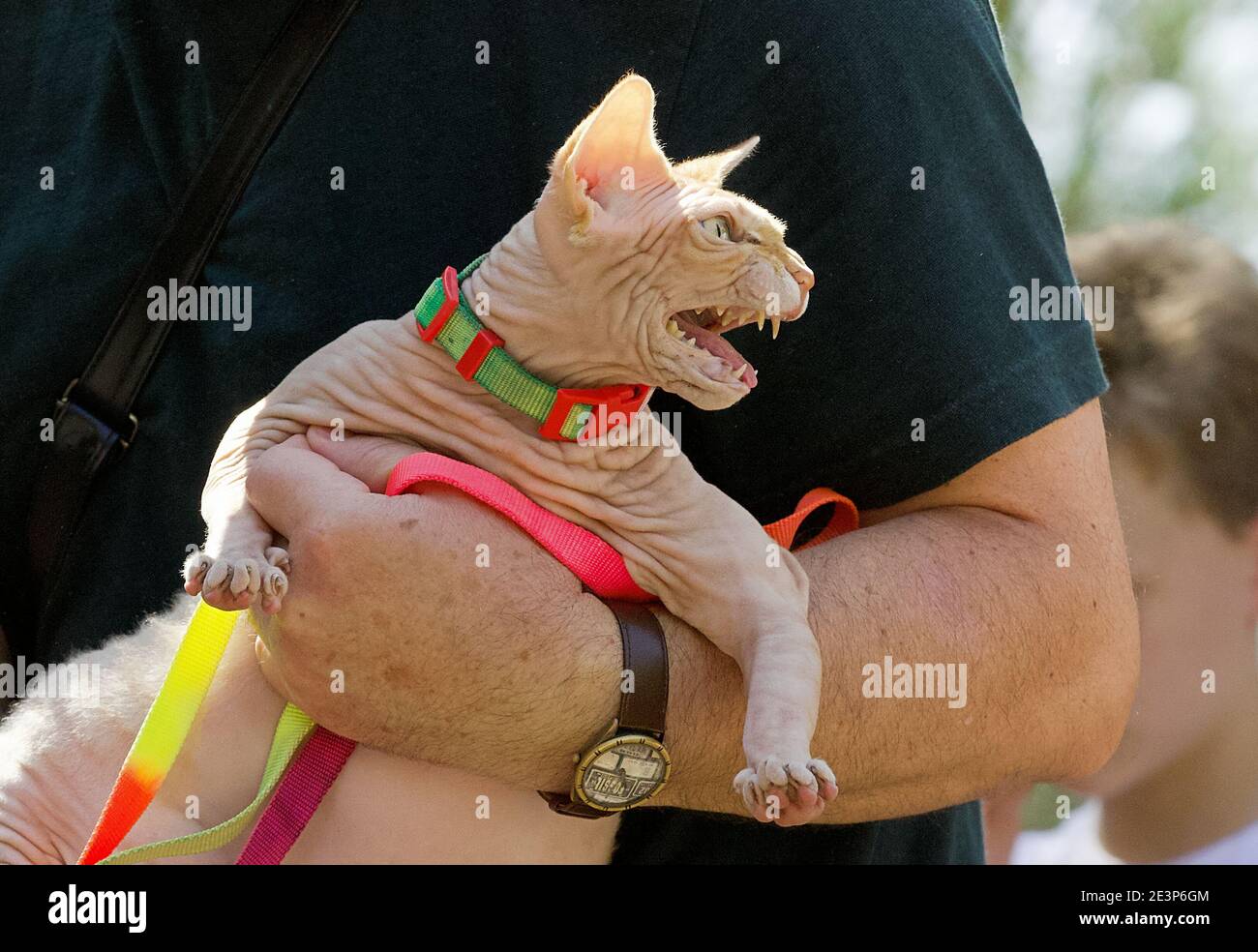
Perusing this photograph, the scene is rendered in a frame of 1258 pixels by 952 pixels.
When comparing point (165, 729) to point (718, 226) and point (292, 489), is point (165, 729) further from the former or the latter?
point (718, 226)

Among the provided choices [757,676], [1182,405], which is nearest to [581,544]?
[757,676]

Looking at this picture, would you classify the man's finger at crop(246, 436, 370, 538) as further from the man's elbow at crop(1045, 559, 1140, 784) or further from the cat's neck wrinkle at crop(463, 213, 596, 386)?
the man's elbow at crop(1045, 559, 1140, 784)

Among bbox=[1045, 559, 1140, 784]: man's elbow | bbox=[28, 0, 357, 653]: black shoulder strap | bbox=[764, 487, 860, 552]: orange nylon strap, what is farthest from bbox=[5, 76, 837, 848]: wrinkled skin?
bbox=[1045, 559, 1140, 784]: man's elbow

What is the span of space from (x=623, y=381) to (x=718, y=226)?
274 mm

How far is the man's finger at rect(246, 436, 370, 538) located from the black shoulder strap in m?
0.51

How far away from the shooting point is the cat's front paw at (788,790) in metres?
1.79

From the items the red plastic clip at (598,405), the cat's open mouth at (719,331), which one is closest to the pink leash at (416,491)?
the red plastic clip at (598,405)

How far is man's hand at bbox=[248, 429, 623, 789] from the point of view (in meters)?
2.05

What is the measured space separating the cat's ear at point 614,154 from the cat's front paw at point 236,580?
64 cm

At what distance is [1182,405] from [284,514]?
288cm

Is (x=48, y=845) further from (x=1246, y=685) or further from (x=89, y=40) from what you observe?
(x=1246, y=685)

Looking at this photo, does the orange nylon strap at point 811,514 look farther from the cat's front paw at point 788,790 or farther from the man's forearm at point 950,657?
the cat's front paw at point 788,790

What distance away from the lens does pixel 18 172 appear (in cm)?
274

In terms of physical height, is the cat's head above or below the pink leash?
above
